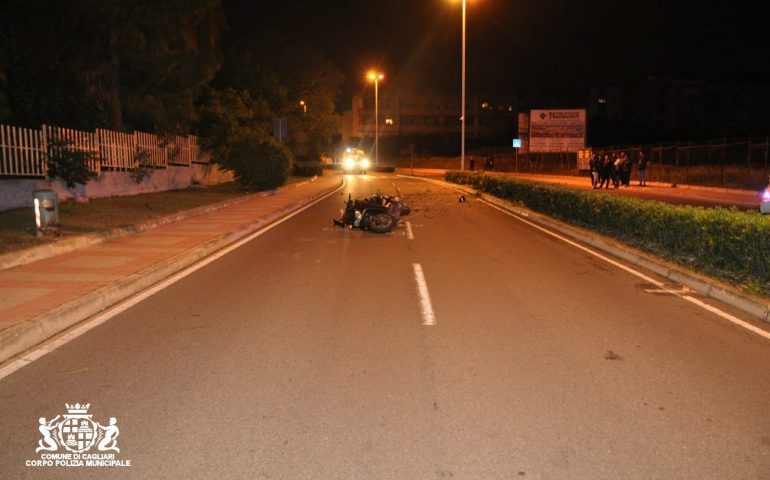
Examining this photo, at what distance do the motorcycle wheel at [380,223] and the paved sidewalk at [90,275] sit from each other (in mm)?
3246

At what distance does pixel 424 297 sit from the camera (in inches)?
322

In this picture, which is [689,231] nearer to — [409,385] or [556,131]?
Answer: [409,385]

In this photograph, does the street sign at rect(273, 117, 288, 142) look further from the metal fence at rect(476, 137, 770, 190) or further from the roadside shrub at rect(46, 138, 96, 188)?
the metal fence at rect(476, 137, 770, 190)

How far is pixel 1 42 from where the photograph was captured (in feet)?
66.7

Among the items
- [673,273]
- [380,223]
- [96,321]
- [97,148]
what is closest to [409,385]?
[96,321]

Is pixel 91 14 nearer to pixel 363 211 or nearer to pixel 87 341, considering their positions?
pixel 363 211

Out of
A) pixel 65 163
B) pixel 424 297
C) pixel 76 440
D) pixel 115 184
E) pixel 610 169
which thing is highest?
pixel 65 163

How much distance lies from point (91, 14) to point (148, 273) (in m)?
16.6

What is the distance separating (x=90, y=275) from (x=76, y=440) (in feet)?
17.6

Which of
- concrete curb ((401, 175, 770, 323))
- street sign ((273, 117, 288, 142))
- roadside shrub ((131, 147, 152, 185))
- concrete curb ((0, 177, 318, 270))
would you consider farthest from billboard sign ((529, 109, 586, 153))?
concrete curb ((0, 177, 318, 270))

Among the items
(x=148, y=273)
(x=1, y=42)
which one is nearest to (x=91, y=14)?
(x=1, y=42)

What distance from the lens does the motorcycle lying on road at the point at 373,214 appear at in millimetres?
15016

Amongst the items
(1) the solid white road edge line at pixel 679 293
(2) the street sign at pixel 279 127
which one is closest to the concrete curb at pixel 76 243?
(1) the solid white road edge line at pixel 679 293

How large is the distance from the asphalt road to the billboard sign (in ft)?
143
